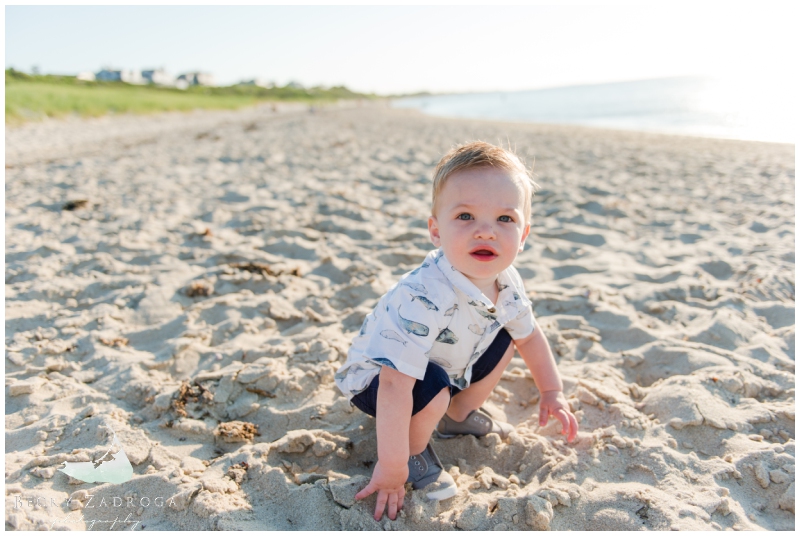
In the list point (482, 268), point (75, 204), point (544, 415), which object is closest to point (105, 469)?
point (482, 268)

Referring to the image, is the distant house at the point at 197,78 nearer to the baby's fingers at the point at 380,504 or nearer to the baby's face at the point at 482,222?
the baby's face at the point at 482,222

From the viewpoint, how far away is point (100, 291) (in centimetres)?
287

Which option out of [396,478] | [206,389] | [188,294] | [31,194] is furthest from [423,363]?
[31,194]

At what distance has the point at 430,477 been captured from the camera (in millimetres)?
1592

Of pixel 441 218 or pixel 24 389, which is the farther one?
pixel 24 389

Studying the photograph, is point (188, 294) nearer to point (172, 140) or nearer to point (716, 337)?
point (716, 337)

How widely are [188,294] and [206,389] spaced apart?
948mm

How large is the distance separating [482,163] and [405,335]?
55cm

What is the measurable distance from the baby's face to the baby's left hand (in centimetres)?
56

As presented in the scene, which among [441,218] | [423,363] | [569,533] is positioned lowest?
[569,533]

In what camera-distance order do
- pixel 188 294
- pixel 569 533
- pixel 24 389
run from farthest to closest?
1. pixel 188 294
2. pixel 24 389
3. pixel 569 533

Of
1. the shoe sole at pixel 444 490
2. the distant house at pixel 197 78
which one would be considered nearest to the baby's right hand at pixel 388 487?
the shoe sole at pixel 444 490

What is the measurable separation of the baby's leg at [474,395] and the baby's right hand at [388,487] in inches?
16.3

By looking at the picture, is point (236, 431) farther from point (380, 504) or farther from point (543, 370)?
point (543, 370)
